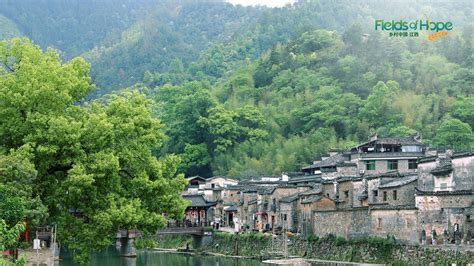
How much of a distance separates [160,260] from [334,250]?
14.8 meters

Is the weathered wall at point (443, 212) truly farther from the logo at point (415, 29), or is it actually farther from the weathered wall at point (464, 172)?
the logo at point (415, 29)

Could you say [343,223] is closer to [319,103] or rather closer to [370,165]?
[370,165]

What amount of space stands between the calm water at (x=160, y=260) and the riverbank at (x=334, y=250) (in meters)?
2.12

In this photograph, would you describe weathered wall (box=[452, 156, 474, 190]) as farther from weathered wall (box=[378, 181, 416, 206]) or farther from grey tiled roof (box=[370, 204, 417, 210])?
weathered wall (box=[378, 181, 416, 206])

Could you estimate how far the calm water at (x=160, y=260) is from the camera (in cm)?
5406

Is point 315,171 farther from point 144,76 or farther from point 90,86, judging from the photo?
point 144,76

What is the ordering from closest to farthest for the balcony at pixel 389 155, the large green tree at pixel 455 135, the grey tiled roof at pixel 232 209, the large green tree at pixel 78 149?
the large green tree at pixel 78 149 → the balcony at pixel 389 155 → the grey tiled roof at pixel 232 209 → the large green tree at pixel 455 135

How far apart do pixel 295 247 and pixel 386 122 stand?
41.6m

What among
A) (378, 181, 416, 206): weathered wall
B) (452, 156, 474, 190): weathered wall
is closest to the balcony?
(378, 181, 416, 206): weathered wall

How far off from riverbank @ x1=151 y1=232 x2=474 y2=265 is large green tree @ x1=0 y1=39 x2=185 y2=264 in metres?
15.7

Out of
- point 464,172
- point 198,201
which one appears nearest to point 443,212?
point 464,172

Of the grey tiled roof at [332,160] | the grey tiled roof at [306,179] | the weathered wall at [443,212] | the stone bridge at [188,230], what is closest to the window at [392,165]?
the grey tiled roof at [332,160]

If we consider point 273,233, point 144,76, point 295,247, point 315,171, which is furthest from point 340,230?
point 144,76

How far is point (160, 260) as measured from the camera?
5875cm
